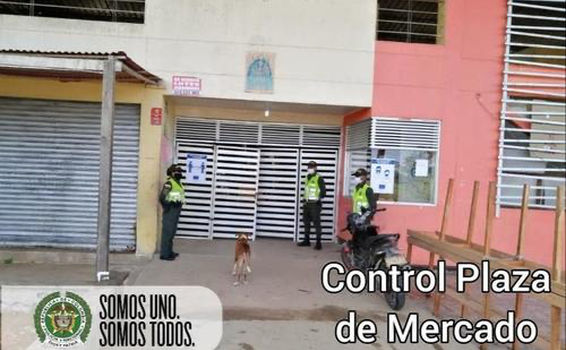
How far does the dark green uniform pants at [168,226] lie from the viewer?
873 cm

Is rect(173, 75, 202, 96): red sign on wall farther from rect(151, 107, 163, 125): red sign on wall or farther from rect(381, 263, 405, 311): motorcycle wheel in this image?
rect(381, 263, 405, 311): motorcycle wheel

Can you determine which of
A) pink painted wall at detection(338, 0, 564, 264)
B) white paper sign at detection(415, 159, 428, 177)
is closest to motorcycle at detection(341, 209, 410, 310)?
white paper sign at detection(415, 159, 428, 177)

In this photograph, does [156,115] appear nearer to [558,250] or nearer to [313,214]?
[313,214]

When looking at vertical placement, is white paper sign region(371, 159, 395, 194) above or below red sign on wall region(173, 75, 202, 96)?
below

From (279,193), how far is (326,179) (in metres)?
1.07

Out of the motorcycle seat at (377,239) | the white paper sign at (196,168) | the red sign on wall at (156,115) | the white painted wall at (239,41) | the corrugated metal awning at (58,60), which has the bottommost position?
the motorcycle seat at (377,239)

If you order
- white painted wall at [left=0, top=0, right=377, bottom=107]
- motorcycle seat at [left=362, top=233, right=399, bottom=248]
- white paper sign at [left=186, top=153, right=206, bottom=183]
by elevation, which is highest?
white painted wall at [left=0, top=0, right=377, bottom=107]

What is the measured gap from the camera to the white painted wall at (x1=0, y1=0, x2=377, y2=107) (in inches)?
346

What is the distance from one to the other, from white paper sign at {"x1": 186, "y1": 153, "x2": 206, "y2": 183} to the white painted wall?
2.24m

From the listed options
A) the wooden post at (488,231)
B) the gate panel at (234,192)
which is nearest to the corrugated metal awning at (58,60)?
the gate panel at (234,192)

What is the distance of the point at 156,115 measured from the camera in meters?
9.03

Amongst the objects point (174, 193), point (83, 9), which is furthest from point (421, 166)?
point (83, 9)

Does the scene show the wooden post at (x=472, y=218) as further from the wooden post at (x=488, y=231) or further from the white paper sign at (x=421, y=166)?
the white paper sign at (x=421, y=166)

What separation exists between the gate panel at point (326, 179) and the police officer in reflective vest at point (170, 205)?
11.0 feet
